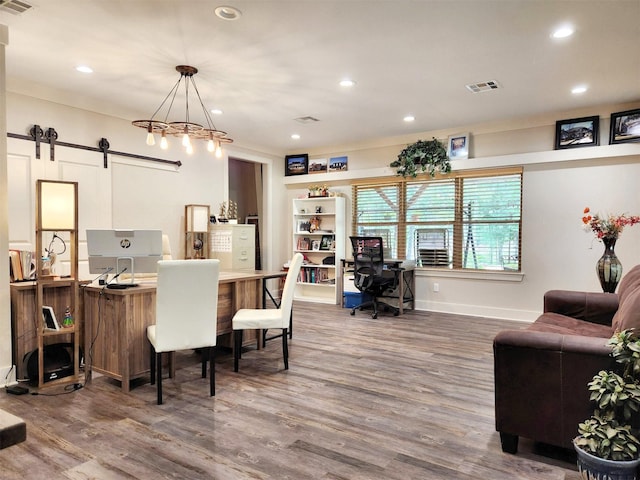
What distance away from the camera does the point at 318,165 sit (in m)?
7.50

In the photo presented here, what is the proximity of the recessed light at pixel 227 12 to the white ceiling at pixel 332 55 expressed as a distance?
0.14 feet

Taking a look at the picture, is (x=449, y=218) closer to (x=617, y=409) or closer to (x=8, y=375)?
(x=617, y=409)

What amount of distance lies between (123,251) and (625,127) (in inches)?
224

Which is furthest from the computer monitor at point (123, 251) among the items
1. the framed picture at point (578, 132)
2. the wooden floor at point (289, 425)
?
the framed picture at point (578, 132)

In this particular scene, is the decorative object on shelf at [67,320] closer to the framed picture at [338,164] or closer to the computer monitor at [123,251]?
the computer monitor at [123,251]

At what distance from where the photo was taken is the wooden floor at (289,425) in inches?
80.6

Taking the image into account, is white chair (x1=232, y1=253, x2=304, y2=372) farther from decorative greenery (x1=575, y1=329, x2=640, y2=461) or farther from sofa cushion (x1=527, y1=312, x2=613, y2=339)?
decorative greenery (x1=575, y1=329, x2=640, y2=461)

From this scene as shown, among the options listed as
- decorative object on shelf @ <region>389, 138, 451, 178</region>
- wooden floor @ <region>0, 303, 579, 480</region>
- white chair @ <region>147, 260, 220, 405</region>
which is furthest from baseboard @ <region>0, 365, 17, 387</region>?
decorative object on shelf @ <region>389, 138, 451, 178</region>

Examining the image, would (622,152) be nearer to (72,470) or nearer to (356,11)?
(356,11)

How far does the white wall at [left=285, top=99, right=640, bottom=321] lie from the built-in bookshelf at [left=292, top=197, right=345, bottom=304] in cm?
165

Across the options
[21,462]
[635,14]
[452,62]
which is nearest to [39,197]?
[21,462]

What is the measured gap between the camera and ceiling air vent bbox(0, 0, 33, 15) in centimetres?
273

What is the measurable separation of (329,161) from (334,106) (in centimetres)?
235

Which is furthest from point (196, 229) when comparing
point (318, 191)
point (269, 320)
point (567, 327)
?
point (567, 327)
